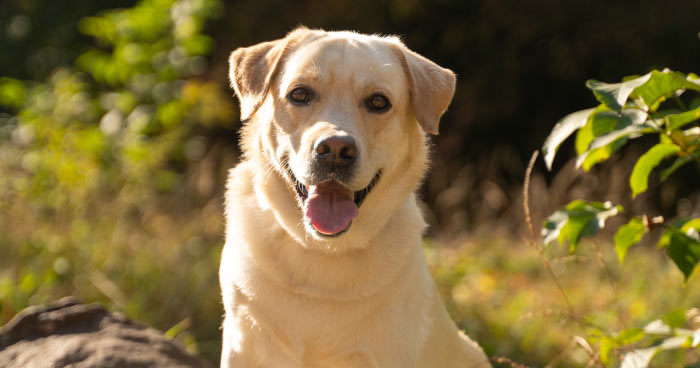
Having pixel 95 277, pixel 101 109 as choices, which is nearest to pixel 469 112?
pixel 101 109

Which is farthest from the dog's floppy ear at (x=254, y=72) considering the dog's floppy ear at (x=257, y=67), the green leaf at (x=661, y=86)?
the green leaf at (x=661, y=86)

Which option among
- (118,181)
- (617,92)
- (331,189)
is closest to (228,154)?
(118,181)

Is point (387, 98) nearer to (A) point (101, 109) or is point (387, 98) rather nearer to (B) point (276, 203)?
(B) point (276, 203)

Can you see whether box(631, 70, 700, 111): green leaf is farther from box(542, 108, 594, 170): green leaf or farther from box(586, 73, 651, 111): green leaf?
box(542, 108, 594, 170): green leaf

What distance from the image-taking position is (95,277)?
15.7 feet

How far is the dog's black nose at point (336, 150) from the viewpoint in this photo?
110 inches

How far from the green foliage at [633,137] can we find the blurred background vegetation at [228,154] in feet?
0.98

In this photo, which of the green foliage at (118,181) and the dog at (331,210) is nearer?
the dog at (331,210)

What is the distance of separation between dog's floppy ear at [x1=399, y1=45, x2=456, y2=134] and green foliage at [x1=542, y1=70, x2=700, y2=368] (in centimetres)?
51

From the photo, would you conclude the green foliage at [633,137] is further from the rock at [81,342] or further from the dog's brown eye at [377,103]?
the rock at [81,342]

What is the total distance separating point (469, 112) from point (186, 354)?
6.42 meters

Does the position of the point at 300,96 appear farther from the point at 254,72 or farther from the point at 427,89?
the point at 427,89

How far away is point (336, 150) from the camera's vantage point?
9.20ft

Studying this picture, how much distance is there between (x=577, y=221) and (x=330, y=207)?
897mm
